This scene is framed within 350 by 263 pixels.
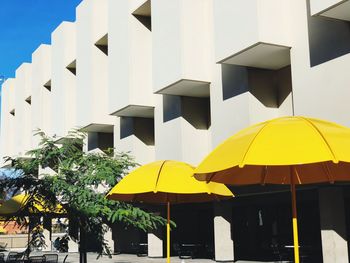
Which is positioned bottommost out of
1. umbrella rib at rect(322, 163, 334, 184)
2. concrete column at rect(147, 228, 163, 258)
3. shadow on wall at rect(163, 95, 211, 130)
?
concrete column at rect(147, 228, 163, 258)

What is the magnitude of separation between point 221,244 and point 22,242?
34.1 meters

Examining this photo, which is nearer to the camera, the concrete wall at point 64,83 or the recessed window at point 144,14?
the recessed window at point 144,14

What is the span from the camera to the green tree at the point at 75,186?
39.0 ft

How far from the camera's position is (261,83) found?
774 inches

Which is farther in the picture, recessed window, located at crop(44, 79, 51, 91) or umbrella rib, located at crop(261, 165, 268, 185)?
recessed window, located at crop(44, 79, 51, 91)

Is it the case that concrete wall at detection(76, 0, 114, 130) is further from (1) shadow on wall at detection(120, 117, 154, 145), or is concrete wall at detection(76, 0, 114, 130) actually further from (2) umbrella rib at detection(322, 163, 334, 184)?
(2) umbrella rib at detection(322, 163, 334, 184)

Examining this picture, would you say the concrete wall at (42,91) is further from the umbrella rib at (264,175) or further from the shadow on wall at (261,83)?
the umbrella rib at (264,175)

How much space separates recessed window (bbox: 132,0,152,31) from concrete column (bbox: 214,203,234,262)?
10.1 m

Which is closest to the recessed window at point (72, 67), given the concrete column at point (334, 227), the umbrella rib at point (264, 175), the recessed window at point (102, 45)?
the recessed window at point (102, 45)

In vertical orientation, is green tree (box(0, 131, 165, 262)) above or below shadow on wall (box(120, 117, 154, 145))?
below

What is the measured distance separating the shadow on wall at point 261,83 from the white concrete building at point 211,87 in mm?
42

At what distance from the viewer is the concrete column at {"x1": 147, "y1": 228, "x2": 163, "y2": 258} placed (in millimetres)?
26312

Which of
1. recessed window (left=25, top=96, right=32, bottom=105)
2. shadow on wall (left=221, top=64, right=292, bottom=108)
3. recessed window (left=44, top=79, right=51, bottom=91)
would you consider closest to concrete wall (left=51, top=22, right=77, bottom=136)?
recessed window (left=44, top=79, right=51, bottom=91)

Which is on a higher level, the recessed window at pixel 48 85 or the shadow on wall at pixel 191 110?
the recessed window at pixel 48 85
